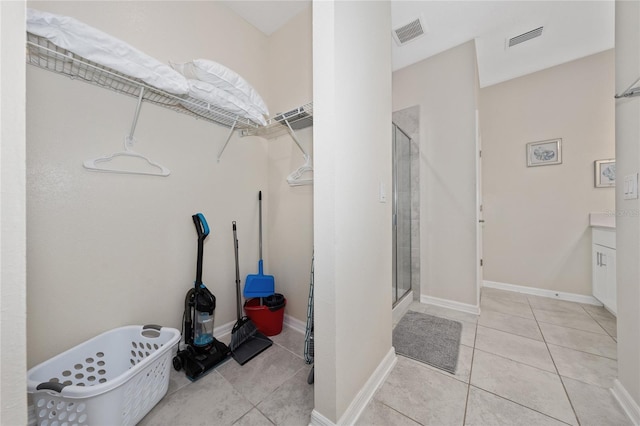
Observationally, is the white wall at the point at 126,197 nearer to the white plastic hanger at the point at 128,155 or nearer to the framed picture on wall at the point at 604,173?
the white plastic hanger at the point at 128,155

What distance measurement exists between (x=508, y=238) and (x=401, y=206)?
1.67 m

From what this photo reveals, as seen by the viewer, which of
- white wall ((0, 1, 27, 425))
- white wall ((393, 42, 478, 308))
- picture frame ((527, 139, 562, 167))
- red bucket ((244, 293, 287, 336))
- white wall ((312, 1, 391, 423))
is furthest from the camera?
picture frame ((527, 139, 562, 167))

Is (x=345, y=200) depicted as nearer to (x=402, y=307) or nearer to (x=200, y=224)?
(x=200, y=224)

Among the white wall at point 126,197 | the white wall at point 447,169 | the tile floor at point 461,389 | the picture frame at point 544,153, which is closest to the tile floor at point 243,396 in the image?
the tile floor at point 461,389

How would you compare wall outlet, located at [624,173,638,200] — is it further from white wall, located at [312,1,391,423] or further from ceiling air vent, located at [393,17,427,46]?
ceiling air vent, located at [393,17,427,46]

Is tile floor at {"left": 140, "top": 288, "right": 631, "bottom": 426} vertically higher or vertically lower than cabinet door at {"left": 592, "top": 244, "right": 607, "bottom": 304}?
lower

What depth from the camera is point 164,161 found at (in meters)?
1.63

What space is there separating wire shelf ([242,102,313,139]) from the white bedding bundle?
145 mm

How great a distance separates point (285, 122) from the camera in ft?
5.93

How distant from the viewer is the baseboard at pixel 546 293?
103 inches

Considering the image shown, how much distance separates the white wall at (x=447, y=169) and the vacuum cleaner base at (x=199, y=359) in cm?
226

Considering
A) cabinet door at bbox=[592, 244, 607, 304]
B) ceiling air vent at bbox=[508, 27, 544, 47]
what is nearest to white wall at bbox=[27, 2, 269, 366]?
ceiling air vent at bbox=[508, 27, 544, 47]

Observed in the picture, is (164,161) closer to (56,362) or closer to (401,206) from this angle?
(56,362)

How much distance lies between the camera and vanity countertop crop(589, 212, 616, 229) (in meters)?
2.32
